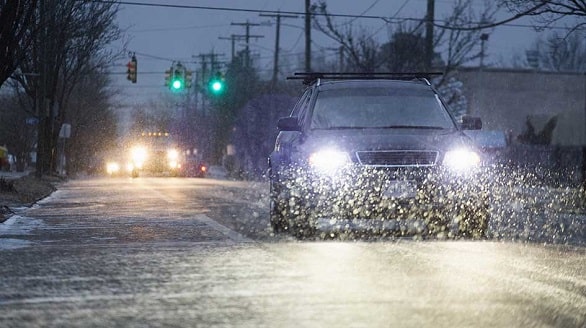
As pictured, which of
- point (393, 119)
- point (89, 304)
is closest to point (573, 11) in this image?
point (393, 119)

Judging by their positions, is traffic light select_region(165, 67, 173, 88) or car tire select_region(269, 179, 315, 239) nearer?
car tire select_region(269, 179, 315, 239)

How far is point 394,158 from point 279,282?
15.4 feet

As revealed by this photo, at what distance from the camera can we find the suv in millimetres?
11477

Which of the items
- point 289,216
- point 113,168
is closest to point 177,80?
point 113,168

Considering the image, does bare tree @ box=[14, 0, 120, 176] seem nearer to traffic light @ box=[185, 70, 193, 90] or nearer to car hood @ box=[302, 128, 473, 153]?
traffic light @ box=[185, 70, 193, 90]

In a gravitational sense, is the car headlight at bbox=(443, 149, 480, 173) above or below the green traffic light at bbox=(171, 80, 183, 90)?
below

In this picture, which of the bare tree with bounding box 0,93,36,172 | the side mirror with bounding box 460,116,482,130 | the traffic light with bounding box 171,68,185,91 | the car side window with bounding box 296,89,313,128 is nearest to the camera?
the car side window with bounding box 296,89,313,128

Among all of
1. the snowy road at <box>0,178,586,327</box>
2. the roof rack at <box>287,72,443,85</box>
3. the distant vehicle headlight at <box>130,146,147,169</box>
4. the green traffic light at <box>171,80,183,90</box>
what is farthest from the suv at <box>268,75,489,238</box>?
the distant vehicle headlight at <box>130,146,147,169</box>

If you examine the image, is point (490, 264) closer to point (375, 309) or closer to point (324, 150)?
point (375, 309)

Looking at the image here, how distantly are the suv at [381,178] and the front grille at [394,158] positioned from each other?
11 millimetres

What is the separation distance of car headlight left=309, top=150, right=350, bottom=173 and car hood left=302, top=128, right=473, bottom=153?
0.24 ft

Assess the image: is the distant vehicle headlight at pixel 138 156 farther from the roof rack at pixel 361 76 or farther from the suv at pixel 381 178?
the suv at pixel 381 178

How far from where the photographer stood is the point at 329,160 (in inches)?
464

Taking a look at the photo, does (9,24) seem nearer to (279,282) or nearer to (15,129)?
(279,282)
